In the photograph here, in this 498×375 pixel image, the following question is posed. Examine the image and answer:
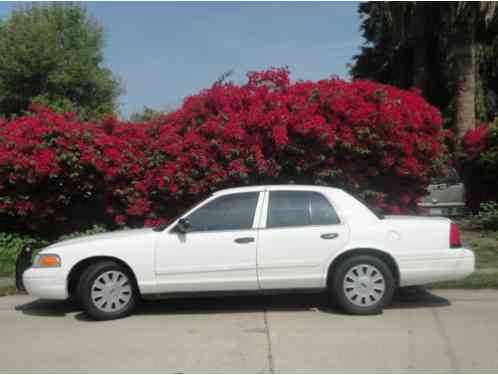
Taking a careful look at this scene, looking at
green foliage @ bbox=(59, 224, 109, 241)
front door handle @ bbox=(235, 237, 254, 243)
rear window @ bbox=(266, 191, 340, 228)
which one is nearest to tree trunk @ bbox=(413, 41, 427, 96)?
green foliage @ bbox=(59, 224, 109, 241)

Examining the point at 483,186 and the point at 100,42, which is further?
the point at 100,42

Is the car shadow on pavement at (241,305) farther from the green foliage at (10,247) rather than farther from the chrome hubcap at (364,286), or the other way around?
the green foliage at (10,247)

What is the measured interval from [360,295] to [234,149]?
332cm

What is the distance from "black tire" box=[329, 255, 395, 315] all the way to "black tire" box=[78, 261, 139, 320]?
7.70 feet

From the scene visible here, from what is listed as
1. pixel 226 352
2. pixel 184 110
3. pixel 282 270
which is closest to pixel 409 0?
pixel 184 110

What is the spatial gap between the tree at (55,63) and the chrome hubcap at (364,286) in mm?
16225

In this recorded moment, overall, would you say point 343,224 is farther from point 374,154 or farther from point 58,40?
point 58,40

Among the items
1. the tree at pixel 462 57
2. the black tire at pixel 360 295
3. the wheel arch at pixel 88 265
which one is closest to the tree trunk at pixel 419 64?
the tree at pixel 462 57

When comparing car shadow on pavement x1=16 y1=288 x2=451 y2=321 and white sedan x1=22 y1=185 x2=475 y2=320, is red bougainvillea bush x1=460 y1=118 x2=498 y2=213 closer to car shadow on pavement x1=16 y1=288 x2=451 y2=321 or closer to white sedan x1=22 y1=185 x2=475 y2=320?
car shadow on pavement x1=16 y1=288 x2=451 y2=321

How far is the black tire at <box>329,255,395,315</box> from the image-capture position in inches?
256

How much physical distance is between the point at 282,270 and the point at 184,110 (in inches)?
169

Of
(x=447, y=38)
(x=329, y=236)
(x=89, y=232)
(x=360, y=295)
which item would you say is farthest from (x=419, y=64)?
(x=360, y=295)

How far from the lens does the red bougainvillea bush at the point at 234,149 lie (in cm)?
900

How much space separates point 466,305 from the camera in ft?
23.1
